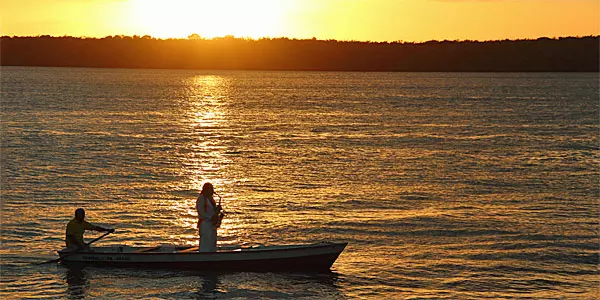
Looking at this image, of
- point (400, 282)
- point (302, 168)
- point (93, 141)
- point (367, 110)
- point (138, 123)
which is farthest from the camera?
point (367, 110)

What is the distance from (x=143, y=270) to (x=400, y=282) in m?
7.39

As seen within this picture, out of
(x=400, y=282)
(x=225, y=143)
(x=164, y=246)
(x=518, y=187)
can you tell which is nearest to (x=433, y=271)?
(x=400, y=282)

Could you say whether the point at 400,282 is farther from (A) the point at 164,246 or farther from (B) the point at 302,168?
(B) the point at 302,168

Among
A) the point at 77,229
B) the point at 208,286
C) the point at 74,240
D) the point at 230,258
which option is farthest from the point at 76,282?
the point at 230,258

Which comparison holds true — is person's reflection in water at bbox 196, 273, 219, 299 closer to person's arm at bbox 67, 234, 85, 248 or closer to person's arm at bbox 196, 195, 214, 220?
person's arm at bbox 196, 195, 214, 220

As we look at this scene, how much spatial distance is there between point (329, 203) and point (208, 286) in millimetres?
14557

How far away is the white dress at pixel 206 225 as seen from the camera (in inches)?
971

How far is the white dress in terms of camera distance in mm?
24672

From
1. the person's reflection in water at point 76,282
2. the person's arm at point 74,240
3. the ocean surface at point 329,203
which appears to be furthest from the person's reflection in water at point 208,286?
the person's arm at point 74,240

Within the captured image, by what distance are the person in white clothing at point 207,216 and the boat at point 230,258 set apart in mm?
330

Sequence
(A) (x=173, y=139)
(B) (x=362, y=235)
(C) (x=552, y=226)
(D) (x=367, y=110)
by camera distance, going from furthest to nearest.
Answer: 1. (D) (x=367, y=110)
2. (A) (x=173, y=139)
3. (C) (x=552, y=226)
4. (B) (x=362, y=235)

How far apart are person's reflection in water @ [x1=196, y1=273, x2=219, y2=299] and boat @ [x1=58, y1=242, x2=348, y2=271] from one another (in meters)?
0.40

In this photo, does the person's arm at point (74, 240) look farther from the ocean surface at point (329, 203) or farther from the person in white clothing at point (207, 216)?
the person in white clothing at point (207, 216)

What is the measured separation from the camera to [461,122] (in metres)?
91.6
